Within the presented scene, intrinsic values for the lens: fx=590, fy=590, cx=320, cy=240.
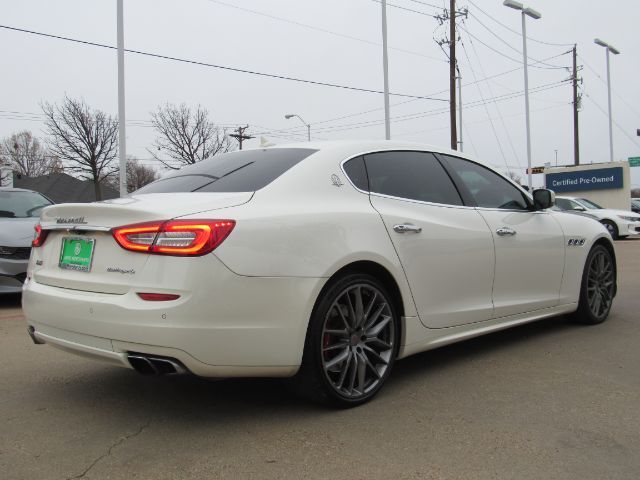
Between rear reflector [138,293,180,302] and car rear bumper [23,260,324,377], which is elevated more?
rear reflector [138,293,180,302]

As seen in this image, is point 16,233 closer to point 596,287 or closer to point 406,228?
point 406,228

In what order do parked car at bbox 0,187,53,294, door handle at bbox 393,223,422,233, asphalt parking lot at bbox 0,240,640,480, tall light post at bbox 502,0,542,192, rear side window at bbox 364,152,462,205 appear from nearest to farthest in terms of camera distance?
asphalt parking lot at bbox 0,240,640,480 < door handle at bbox 393,223,422,233 < rear side window at bbox 364,152,462,205 < parked car at bbox 0,187,53,294 < tall light post at bbox 502,0,542,192

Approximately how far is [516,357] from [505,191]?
1326 millimetres

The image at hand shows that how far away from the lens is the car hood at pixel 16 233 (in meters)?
6.77

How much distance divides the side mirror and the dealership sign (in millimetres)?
26824

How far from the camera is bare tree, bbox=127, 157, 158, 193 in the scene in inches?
2474

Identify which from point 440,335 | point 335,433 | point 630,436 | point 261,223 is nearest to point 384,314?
point 440,335

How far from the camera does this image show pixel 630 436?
2926mm

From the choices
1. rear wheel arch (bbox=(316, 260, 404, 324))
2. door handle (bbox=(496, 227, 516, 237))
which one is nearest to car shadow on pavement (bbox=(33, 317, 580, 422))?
rear wheel arch (bbox=(316, 260, 404, 324))

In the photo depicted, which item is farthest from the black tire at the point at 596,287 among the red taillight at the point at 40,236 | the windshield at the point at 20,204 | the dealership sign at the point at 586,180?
the dealership sign at the point at 586,180

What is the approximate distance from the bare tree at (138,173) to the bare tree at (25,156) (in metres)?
8.33

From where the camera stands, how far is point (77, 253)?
10.3 feet

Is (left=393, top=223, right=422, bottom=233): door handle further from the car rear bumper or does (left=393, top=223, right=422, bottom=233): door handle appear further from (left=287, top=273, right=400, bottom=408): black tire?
the car rear bumper

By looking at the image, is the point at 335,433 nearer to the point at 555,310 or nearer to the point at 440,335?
the point at 440,335
